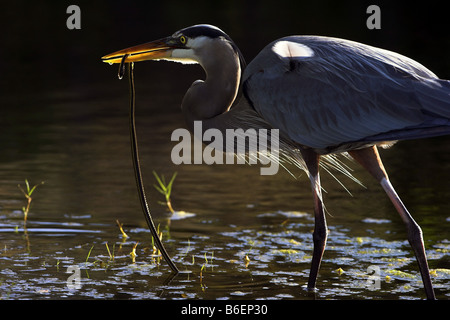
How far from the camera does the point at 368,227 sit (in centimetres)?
838

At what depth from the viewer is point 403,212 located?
659 centimetres

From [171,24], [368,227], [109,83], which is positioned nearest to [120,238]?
[368,227]

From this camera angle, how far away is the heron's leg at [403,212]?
6414 mm

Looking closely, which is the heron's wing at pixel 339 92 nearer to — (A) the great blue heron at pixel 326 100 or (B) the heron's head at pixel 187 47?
(A) the great blue heron at pixel 326 100

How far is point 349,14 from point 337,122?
79.3 feet

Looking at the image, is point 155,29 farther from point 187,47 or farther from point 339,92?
point 339,92

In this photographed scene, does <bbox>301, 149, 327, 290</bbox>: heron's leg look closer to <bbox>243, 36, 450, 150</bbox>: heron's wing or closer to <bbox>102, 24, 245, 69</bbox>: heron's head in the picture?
<bbox>243, 36, 450, 150</bbox>: heron's wing

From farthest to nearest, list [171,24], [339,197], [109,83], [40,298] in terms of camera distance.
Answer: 1. [171,24]
2. [109,83]
3. [339,197]
4. [40,298]

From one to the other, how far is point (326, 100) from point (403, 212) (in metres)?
0.95

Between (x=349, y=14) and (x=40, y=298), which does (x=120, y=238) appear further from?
(x=349, y=14)

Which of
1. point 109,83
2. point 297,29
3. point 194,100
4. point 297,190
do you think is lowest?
point 297,190

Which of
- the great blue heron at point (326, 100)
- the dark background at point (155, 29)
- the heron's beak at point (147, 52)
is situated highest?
the dark background at point (155, 29)

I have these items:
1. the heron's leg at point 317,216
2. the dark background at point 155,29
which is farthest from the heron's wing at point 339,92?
the dark background at point 155,29

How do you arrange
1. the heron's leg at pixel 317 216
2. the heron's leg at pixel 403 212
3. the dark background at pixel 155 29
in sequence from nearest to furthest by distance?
the heron's leg at pixel 403 212, the heron's leg at pixel 317 216, the dark background at pixel 155 29
